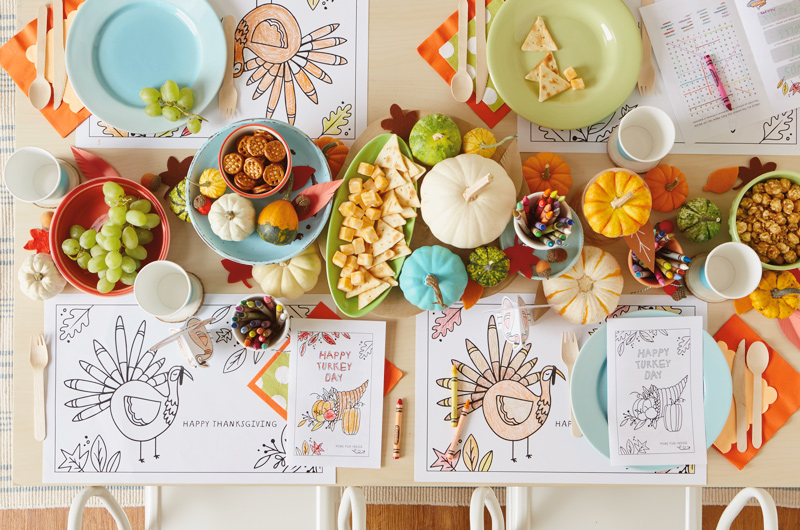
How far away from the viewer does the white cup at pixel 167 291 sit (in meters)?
1.01

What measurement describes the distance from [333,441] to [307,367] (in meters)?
0.17

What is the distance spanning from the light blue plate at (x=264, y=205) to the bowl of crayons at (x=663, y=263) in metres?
0.68

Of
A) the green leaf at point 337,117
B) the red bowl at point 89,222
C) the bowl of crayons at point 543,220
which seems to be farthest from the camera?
the green leaf at point 337,117

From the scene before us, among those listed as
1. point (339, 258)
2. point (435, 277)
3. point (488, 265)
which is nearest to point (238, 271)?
point (339, 258)

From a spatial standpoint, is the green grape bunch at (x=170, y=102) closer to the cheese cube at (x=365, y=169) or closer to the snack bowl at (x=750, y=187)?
the cheese cube at (x=365, y=169)

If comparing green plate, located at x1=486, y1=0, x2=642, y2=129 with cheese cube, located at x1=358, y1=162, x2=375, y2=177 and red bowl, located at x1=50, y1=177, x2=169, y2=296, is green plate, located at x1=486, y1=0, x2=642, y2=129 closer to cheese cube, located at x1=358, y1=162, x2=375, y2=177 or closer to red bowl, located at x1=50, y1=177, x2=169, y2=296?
cheese cube, located at x1=358, y1=162, x2=375, y2=177

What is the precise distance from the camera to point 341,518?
983mm

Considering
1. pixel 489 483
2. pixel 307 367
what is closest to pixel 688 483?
pixel 489 483

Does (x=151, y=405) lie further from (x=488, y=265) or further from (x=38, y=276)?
(x=488, y=265)

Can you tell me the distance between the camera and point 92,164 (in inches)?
42.8

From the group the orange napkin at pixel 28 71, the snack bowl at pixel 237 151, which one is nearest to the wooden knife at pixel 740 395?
the snack bowl at pixel 237 151

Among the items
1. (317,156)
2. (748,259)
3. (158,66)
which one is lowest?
(748,259)

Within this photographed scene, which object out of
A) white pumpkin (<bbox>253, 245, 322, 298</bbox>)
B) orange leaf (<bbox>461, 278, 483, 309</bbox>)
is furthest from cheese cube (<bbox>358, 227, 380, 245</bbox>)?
orange leaf (<bbox>461, 278, 483, 309</bbox>)

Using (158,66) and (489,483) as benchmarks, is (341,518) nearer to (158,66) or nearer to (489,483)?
(489,483)
